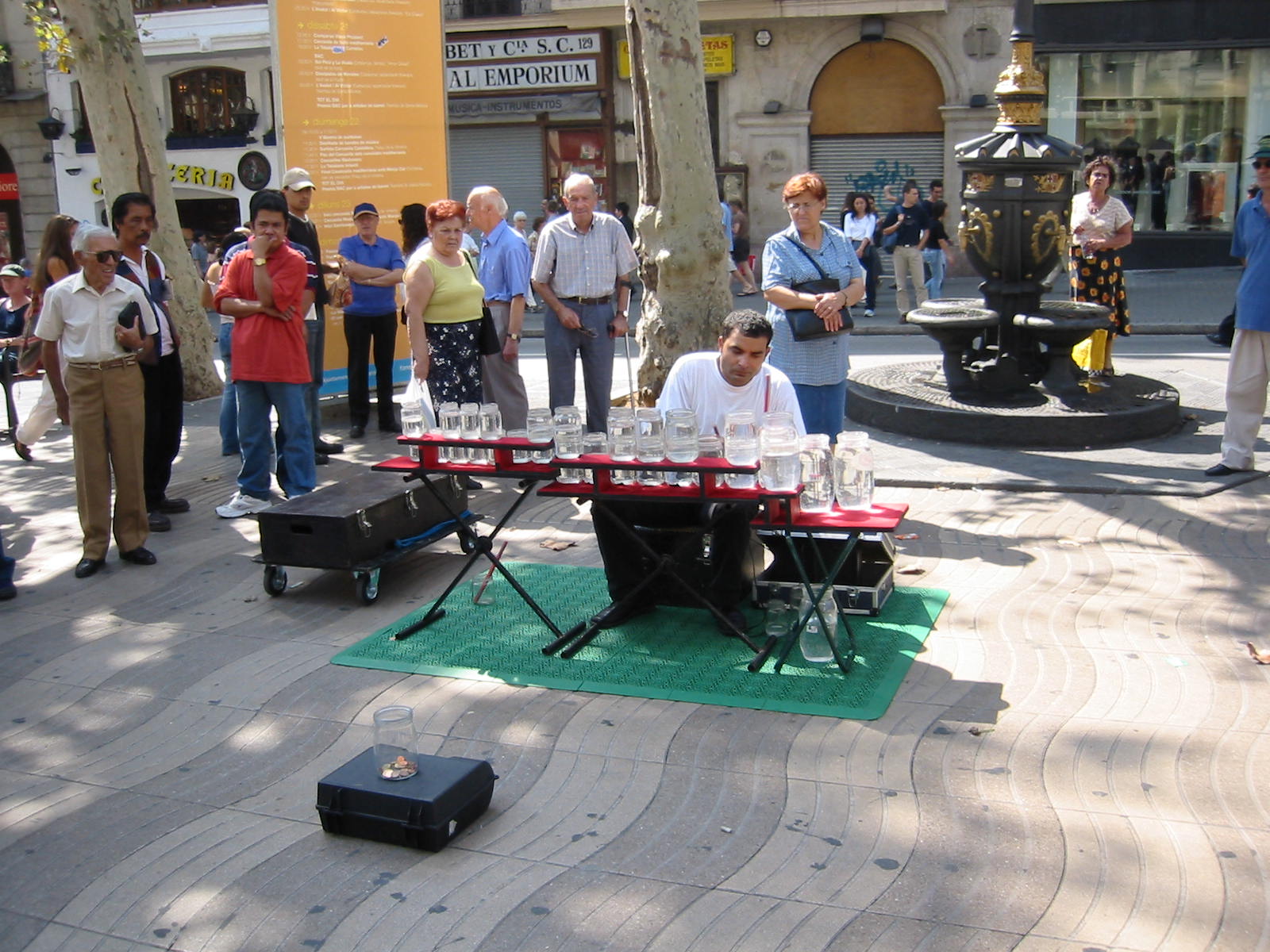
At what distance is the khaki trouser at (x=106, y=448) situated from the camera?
6746mm

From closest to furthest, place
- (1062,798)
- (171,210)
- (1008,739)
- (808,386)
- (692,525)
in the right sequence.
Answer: (1062,798)
(1008,739)
(692,525)
(808,386)
(171,210)

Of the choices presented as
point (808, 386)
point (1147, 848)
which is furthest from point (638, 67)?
point (1147, 848)

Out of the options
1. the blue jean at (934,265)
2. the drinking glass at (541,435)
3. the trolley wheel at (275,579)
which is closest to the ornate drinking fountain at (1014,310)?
the drinking glass at (541,435)

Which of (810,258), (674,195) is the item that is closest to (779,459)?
(810,258)

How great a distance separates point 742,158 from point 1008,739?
65.9 feet

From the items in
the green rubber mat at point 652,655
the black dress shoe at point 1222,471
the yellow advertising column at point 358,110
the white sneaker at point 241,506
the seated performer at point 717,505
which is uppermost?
the yellow advertising column at point 358,110

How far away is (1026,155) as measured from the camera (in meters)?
9.41

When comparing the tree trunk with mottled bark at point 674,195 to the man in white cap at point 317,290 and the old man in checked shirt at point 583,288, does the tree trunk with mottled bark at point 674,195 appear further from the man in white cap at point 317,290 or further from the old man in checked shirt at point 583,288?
the man in white cap at point 317,290

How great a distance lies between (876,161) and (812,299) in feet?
57.4

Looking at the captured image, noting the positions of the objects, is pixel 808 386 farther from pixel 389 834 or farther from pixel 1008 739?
pixel 389 834

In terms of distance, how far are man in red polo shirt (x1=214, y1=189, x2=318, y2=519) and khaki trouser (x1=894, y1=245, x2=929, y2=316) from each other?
11015 millimetres

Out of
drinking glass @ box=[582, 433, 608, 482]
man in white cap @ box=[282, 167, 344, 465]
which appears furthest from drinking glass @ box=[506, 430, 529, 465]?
man in white cap @ box=[282, 167, 344, 465]

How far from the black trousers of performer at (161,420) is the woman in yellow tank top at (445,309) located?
1.50 metres

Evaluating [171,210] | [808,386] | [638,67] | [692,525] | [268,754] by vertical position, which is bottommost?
[268,754]
